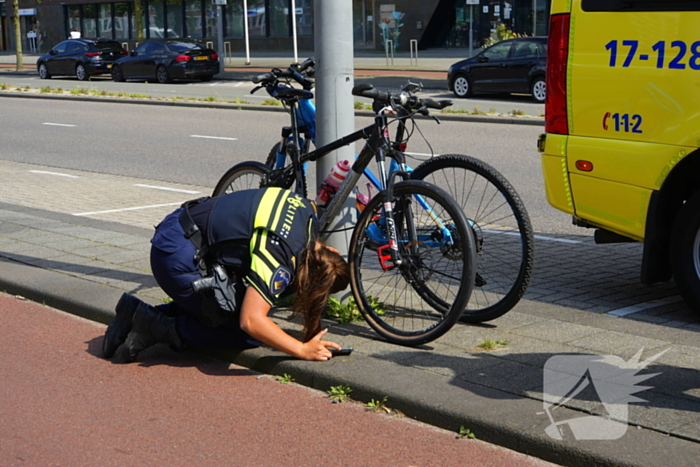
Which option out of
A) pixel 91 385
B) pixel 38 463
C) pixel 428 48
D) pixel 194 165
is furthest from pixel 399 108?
pixel 428 48

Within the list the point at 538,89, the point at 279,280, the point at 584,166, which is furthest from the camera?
the point at 538,89

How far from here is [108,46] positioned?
3369 centimetres

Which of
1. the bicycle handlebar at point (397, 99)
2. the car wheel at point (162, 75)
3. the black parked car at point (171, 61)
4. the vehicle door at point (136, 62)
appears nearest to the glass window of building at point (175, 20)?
the vehicle door at point (136, 62)

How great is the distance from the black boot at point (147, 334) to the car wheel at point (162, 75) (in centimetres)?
2647

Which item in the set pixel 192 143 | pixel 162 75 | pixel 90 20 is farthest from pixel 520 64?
pixel 90 20

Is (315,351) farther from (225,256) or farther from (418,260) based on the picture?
(418,260)

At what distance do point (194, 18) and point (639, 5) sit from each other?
51.8 m

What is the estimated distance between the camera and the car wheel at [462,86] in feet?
72.7

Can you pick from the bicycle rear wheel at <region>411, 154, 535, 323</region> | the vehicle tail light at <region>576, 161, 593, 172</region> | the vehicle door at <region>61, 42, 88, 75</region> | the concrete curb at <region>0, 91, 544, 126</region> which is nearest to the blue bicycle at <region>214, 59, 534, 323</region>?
the bicycle rear wheel at <region>411, 154, 535, 323</region>

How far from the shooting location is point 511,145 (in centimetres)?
1318

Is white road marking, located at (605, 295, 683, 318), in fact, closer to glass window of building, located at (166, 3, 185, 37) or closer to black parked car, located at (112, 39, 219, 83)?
black parked car, located at (112, 39, 219, 83)

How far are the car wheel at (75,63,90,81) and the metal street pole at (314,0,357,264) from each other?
29805mm

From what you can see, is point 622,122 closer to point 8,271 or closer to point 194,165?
point 8,271

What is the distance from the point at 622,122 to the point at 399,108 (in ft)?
4.26
